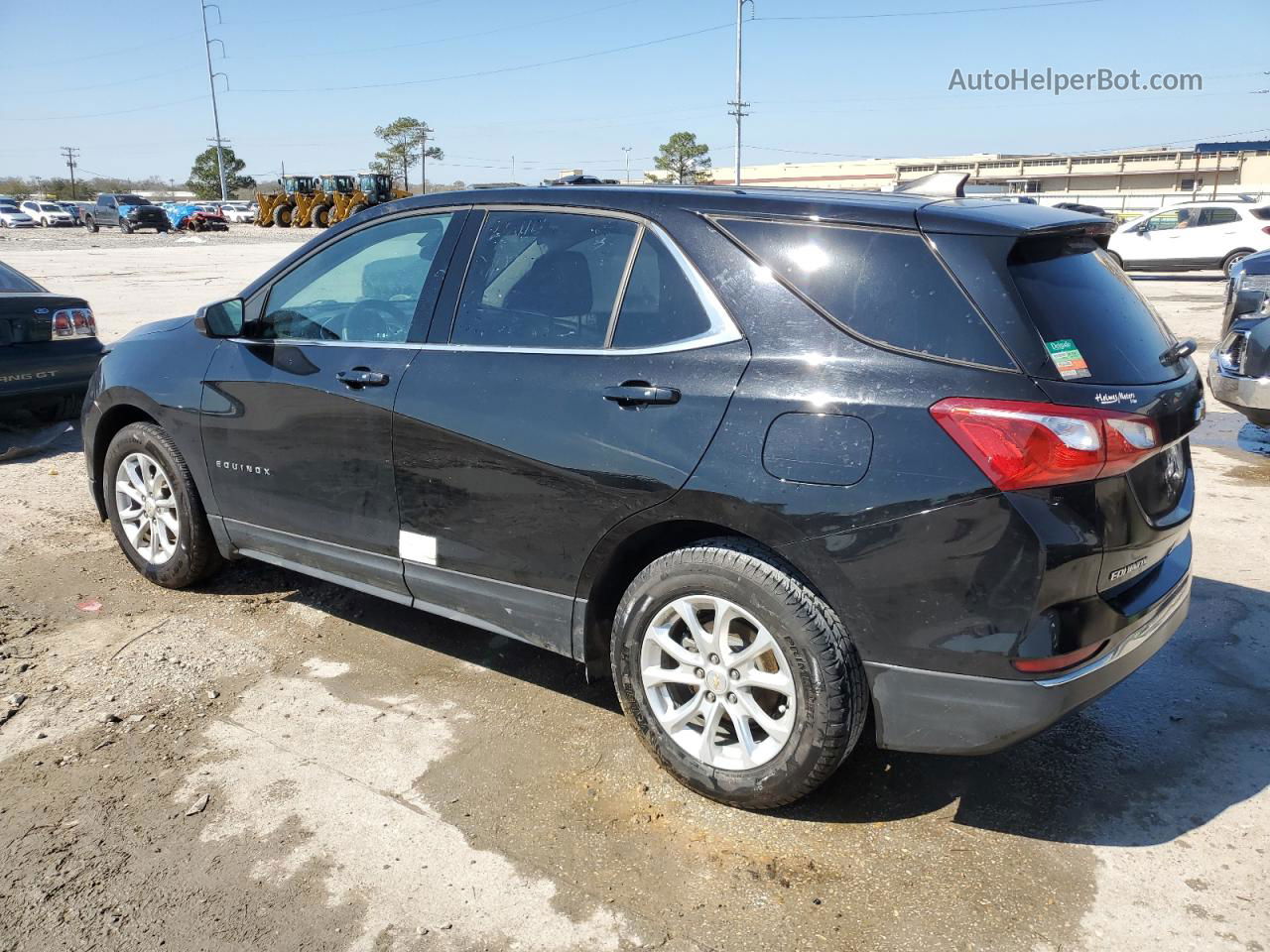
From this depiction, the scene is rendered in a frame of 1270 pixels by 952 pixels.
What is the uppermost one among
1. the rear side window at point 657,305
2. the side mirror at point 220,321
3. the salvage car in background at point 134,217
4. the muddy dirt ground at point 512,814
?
the salvage car in background at point 134,217

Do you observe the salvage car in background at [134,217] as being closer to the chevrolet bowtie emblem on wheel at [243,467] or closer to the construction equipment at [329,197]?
the construction equipment at [329,197]

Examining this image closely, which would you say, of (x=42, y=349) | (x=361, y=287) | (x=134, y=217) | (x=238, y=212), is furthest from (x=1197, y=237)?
(x=238, y=212)

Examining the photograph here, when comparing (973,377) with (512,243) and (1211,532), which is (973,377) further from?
(1211,532)

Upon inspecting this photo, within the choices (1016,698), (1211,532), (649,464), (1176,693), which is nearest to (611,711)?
(649,464)

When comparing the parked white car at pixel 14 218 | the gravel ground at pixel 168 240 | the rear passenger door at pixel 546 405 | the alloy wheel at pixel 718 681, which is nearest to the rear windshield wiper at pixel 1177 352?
the rear passenger door at pixel 546 405

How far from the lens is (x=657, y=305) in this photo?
119 inches

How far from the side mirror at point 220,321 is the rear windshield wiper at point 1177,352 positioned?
11.3 ft

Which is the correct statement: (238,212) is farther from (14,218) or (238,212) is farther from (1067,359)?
(1067,359)

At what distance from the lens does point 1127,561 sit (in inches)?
103

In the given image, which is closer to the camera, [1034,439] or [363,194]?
[1034,439]

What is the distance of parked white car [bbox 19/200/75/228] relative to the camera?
58.6m

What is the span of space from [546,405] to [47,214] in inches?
2655

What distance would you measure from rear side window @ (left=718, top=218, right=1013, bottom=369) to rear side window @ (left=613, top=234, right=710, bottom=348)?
24cm

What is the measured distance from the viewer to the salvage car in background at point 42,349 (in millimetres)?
6781
